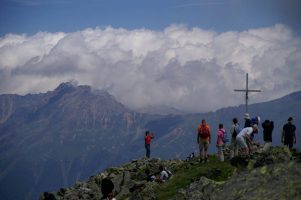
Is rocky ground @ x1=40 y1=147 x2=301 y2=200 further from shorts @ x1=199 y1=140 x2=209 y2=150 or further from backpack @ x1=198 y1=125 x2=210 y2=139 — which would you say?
backpack @ x1=198 y1=125 x2=210 y2=139

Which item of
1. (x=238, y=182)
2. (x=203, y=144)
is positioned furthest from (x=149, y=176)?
(x=238, y=182)

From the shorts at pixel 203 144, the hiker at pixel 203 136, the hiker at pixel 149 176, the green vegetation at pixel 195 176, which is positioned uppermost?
the hiker at pixel 203 136

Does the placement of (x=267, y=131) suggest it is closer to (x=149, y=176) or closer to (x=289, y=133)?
(x=289, y=133)

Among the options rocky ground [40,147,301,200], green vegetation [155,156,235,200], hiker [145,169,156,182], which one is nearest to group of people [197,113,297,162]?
green vegetation [155,156,235,200]

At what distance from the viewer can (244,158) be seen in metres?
30.9

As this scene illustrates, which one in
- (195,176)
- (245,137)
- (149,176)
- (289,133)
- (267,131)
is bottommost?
(149,176)

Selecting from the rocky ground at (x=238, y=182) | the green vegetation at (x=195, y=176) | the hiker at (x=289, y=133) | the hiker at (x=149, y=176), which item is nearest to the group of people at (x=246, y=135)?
the hiker at (x=289, y=133)

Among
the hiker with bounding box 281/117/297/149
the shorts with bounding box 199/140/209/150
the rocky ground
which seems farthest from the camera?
the shorts with bounding box 199/140/209/150

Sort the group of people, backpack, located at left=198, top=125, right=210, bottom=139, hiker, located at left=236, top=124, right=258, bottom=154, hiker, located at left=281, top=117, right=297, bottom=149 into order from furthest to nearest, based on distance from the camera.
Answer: backpack, located at left=198, top=125, right=210, bottom=139, hiker, located at left=281, top=117, right=297, bottom=149, the group of people, hiker, located at left=236, top=124, right=258, bottom=154

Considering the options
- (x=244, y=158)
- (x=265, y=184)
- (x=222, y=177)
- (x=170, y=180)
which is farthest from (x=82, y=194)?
(x=265, y=184)

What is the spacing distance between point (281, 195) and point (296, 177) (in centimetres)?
99

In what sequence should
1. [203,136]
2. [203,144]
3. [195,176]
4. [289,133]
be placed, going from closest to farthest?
[195,176] < [289,133] < [203,136] < [203,144]

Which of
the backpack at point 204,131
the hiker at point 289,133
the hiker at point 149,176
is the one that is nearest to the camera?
the hiker at point 289,133

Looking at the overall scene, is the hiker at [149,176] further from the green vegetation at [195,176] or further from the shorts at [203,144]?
the shorts at [203,144]
